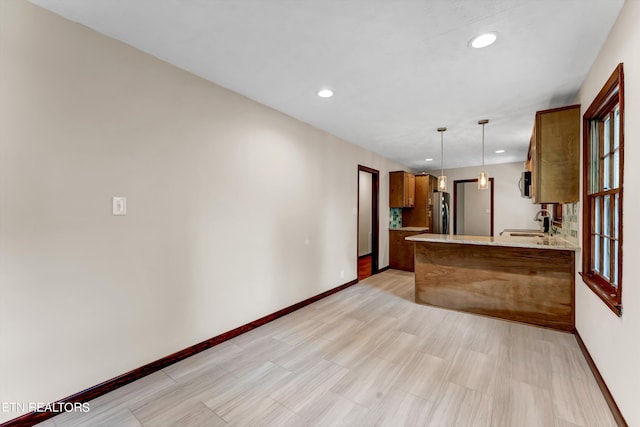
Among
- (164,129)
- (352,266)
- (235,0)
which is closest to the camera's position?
(235,0)

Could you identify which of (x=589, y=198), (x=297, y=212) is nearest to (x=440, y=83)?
(x=589, y=198)

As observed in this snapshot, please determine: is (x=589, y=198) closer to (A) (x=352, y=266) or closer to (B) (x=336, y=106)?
(B) (x=336, y=106)

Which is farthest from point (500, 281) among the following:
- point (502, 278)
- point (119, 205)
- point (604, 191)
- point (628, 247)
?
point (119, 205)

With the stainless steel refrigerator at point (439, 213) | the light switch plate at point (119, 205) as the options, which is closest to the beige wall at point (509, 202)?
the stainless steel refrigerator at point (439, 213)

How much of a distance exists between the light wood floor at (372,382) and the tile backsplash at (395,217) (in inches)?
131

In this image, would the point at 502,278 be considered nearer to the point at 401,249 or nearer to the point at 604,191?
the point at 604,191

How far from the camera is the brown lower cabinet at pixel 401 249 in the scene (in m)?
5.84

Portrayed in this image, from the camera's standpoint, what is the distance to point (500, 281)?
3334mm

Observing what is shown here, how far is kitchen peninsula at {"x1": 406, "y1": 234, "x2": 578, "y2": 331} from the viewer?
3.01m

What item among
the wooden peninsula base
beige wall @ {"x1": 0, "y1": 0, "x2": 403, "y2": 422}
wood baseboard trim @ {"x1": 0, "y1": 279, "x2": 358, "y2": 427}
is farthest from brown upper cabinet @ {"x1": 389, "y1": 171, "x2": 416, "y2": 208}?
wood baseboard trim @ {"x1": 0, "y1": 279, "x2": 358, "y2": 427}

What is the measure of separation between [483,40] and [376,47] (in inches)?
29.0

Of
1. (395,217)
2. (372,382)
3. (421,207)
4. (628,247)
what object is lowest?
(372,382)

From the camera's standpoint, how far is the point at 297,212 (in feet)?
11.9

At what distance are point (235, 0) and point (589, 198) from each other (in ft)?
10.2
